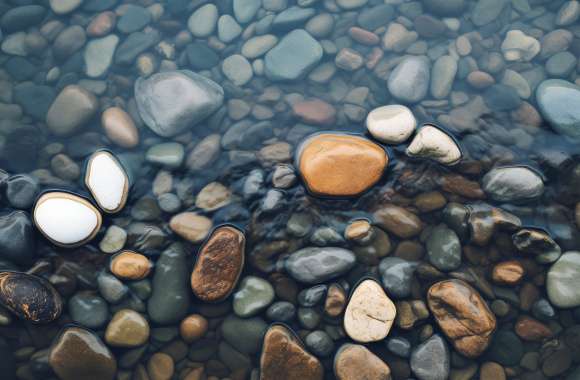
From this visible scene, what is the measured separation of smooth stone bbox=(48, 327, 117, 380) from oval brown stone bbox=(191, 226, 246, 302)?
0.52m

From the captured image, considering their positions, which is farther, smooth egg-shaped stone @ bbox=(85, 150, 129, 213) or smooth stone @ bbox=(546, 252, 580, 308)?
smooth egg-shaped stone @ bbox=(85, 150, 129, 213)

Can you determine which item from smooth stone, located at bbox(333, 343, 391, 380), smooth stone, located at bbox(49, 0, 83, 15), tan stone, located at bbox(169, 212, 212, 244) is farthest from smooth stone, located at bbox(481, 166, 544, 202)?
smooth stone, located at bbox(49, 0, 83, 15)

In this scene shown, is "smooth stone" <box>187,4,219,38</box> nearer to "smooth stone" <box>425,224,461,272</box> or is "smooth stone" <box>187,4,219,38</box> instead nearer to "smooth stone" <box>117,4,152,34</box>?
"smooth stone" <box>117,4,152,34</box>

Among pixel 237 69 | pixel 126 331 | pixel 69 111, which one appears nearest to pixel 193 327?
pixel 126 331

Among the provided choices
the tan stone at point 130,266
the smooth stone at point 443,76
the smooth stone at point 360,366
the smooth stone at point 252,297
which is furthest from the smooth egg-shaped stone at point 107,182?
the smooth stone at point 443,76

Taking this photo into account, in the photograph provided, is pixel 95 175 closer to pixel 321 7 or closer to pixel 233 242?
pixel 233 242

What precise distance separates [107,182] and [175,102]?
0.58 metres

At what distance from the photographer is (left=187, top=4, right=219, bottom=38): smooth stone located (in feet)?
8.85

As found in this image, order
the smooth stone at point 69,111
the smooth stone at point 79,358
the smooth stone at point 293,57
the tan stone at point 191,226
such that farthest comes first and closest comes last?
the smooth stone at point 293,57
the smooth stone at point 69,111
the tan stone at point 191,226
the smooth stone at point 79,358

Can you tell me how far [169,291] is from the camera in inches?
79.3

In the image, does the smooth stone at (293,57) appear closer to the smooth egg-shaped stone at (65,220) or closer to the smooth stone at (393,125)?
the smooth stone at (393,125)

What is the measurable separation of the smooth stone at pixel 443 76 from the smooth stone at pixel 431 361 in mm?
1414

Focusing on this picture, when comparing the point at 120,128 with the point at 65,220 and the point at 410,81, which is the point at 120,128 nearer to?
the point at 65,220

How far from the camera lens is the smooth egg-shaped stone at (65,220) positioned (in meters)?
2.03
